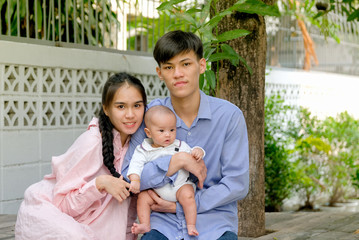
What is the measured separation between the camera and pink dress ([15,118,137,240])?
2922 mm

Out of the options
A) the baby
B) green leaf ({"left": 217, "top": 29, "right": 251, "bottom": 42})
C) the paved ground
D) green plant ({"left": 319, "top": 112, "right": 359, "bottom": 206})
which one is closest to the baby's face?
the baby

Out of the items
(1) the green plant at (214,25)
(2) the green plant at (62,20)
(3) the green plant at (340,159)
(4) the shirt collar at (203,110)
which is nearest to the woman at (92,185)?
(4) the shirt collar at (203,110)

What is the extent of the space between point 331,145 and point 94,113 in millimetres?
4010

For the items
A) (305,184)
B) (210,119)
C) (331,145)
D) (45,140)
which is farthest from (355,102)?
(210,119)

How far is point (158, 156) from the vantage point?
2994mm

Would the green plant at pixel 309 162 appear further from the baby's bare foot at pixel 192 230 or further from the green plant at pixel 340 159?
the baby's bare foot at pixel 192 230

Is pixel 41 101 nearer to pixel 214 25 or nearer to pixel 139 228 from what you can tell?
pixel 214 25

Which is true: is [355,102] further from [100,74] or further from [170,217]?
[170,217]

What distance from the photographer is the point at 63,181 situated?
3.02 metres

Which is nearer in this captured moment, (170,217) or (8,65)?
(170,217)

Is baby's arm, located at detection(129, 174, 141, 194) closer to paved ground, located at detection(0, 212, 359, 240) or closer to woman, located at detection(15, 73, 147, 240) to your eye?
woman, located at detection(15, 73, 147, 240)

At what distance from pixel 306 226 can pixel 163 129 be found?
255cm

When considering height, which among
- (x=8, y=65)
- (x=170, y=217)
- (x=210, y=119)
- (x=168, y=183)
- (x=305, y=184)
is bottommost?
(x=305, y=184)

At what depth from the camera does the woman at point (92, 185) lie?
9.59 ft
